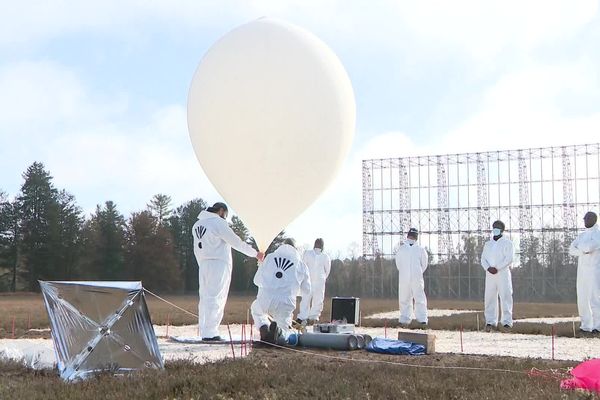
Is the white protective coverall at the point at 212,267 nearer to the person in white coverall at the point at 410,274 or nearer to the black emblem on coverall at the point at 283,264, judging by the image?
the black emblem on coverall at the point at 283,264

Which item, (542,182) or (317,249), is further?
(542,182)

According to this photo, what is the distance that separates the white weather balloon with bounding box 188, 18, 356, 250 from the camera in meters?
9.93

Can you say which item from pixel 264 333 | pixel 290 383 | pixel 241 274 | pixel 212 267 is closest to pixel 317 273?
Result: pixel 212 267

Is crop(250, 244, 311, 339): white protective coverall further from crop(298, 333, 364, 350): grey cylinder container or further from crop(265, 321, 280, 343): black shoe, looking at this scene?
crop(298, 333, 364, 350): grey cylinder container

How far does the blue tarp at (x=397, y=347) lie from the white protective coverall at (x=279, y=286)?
169cm

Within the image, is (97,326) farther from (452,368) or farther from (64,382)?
(452,368)

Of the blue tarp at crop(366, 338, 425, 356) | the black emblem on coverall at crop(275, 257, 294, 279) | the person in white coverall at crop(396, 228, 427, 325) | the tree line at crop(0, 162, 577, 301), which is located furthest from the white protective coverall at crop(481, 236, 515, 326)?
the tree line at crop(0, 162, 577, 301)

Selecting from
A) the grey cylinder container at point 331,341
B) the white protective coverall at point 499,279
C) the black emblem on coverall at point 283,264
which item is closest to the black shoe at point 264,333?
the grey cylinder container at point 331,341

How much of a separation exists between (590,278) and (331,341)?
700 cm

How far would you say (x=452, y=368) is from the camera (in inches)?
317

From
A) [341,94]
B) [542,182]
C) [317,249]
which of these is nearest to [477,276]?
[542,182]

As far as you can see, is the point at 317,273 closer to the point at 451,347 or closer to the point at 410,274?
the point at 410,274

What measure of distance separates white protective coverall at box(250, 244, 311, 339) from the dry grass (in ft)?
9.45

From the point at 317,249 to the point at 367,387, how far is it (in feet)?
39.4
